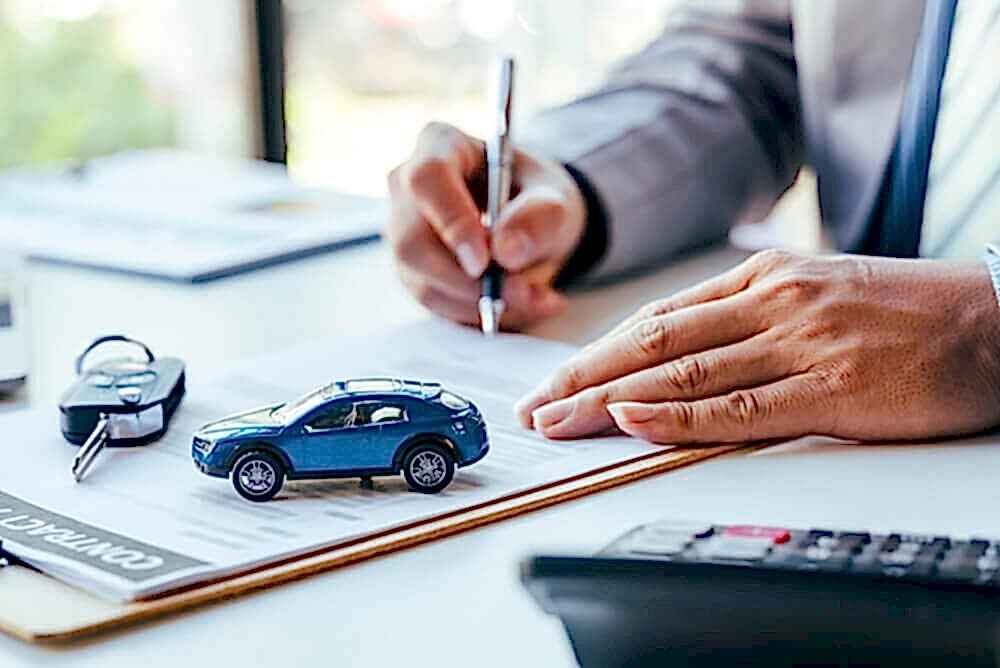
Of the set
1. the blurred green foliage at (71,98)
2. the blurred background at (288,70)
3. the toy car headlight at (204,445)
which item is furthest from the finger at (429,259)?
the blurred green foliage at (71,98)

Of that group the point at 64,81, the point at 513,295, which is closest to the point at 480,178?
the point at 513,295

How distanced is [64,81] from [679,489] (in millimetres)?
2178

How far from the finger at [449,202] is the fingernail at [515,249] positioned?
1 centimetres

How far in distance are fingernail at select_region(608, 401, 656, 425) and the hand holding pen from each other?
10.4 inches

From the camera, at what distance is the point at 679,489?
760 mm

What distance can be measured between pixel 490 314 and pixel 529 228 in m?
0.08

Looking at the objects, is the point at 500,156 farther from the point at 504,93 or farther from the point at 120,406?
the point at 120,406

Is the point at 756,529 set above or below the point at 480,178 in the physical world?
below

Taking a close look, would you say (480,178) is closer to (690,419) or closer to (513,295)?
(513,295)

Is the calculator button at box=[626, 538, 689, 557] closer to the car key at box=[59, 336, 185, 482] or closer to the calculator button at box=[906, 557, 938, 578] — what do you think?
the calculator button at box=[906, 557, 938, 578]

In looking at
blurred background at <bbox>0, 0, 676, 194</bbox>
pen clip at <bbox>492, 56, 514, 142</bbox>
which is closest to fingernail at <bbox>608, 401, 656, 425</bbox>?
pen clip at <bbox>492, 56, 514, 142</bbox>

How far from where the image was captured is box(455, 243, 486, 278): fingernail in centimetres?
107

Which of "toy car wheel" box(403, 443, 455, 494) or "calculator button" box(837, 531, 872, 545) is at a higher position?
"toy car wheel" box(403, 443, 455, 494)

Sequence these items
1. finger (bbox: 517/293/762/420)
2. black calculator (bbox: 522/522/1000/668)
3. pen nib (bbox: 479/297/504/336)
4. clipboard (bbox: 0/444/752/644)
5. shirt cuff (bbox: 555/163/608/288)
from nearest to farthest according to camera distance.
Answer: black calculator (bbox: 522/522/1000/668) < clipboard (bbox: 0/444/752/644) < finger (bbox: 517/293/762/420) < pen nib (bbox: 479/297/504/336) < shirt cuff (bbox: 555/163/608/288)
